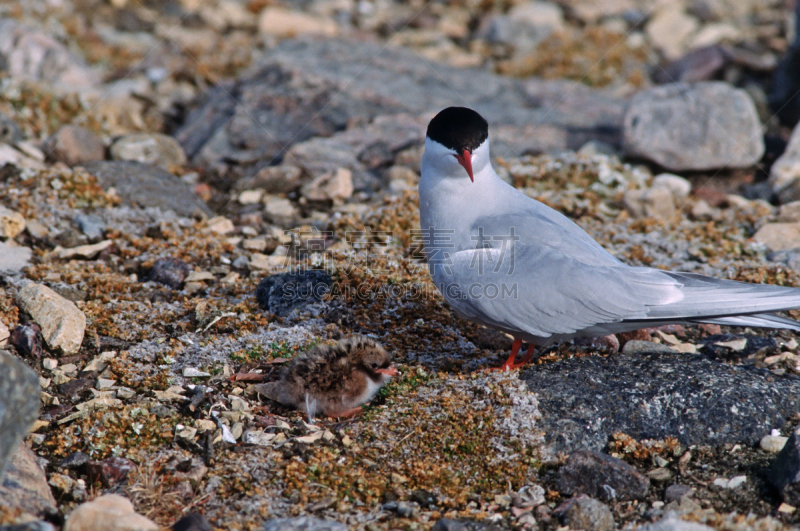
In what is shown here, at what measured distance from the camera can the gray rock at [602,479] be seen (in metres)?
3.42

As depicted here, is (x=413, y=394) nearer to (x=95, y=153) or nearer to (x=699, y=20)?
(x=95, y=153)

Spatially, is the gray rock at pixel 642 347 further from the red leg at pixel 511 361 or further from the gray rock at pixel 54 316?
the gray rock at pixel 54 316

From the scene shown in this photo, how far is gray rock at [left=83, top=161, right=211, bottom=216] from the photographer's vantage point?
6223 mm

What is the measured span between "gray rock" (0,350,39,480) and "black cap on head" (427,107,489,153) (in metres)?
2.51

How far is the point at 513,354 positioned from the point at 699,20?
9.12 meters

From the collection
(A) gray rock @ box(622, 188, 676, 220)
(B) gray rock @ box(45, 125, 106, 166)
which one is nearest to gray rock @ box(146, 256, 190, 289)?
(B) gray rock @ box(45, 125, 106, 166)

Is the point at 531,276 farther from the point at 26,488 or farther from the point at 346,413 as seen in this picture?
the point at 26,488

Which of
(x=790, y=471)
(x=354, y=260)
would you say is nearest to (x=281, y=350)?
(x=354, y=260)

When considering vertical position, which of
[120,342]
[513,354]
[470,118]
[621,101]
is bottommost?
[120,342]

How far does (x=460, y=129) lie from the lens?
421 centimetres

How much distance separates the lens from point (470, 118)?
4250 millimetres

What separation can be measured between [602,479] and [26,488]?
2.64 metres

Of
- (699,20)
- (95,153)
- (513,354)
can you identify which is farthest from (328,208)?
(699,20)

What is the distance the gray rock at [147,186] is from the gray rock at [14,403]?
11.0 feet
